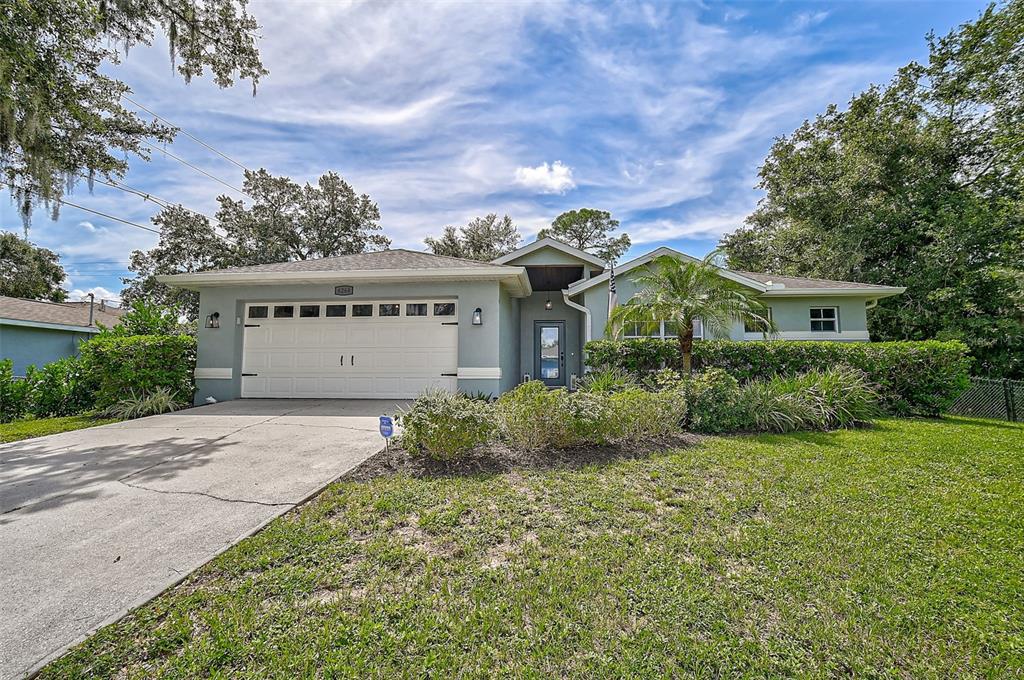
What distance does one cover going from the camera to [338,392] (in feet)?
31.5

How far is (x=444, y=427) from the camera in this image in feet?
14.9

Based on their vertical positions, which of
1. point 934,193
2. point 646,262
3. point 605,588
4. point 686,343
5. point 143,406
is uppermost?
point 934,193

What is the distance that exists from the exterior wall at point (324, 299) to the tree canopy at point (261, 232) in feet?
46.1

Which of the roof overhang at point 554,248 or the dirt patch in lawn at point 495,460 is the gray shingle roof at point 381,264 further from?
the dirt patch in lawn at point 495,460

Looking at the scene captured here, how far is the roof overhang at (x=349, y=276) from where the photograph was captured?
9.10 metres

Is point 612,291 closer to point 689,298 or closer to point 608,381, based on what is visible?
point 689,298

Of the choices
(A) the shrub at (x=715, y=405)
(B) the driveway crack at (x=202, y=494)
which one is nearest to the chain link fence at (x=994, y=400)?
(A) the shrub at (x=715, y=405)

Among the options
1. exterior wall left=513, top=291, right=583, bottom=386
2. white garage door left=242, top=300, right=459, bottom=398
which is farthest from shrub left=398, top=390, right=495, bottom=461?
exterior wall left=513, top=291, right=583, bottom=386

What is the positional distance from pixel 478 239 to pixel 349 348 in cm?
1719

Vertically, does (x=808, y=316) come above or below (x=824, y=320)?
above

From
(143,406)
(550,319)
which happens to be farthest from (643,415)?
(143,406)

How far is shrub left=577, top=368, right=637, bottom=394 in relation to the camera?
281 inches

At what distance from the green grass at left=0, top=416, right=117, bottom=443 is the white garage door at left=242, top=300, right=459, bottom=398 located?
2655 millimetres

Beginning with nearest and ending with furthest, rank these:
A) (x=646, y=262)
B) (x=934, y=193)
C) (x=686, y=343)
A: 1. (x=686, y=343)
2. (x=646, y=262)
3. (x=934, y=193)
